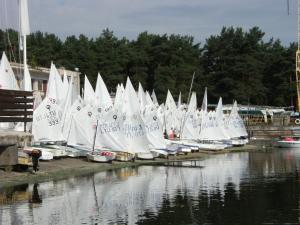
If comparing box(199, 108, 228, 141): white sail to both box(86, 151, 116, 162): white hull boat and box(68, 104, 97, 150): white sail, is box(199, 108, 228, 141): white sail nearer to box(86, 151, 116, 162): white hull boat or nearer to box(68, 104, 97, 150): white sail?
box(68, 104, 97, 150): white sail

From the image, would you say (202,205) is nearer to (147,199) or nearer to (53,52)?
(147,199)

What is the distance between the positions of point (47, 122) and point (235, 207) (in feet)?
78.8

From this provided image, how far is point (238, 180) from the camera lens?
38.9 meters

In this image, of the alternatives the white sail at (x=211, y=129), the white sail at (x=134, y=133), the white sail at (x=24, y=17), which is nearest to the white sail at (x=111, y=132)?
the white sail at (x=134, y=133)

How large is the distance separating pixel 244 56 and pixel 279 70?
7680mm

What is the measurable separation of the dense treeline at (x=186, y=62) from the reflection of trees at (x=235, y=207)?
82072 mm

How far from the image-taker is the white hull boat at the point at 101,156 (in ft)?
154

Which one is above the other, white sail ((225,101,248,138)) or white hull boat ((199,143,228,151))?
white sail ((225,101,248,138))

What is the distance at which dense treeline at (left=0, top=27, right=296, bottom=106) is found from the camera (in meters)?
117

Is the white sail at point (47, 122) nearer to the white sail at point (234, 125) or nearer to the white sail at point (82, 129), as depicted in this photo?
the white sail at point (82, 129)

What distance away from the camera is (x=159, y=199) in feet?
97.0

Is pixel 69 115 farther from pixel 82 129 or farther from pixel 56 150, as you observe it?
pixel 56 150

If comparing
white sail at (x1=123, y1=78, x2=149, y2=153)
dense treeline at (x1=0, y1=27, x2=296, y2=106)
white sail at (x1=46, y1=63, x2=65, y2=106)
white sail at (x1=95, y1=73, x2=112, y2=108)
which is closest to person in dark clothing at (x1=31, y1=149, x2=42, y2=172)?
white sail at (x1=46, y1=63, x2=65, y2=106)

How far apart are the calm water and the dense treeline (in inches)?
2920
